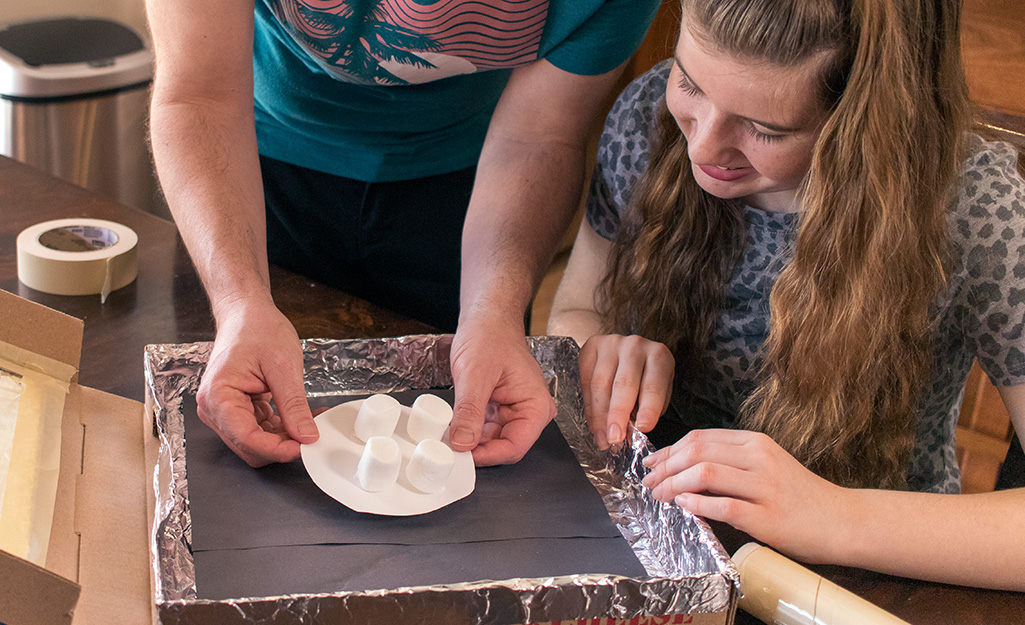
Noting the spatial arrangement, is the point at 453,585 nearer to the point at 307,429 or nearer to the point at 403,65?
the point at 307,429

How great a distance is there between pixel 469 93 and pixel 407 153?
134 millimetres

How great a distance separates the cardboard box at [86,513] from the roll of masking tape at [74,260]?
0.95 ft

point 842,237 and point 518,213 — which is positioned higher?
point 842,237

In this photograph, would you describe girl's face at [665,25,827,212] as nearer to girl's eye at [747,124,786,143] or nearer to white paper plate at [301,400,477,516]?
girl's eye at [747,124,786,143]

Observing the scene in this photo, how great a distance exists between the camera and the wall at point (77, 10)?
9.33ft

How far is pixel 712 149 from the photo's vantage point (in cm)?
101

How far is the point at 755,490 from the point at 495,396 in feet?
0.92

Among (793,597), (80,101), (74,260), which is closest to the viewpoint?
(793,597)

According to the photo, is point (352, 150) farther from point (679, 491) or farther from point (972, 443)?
point (972, 443)

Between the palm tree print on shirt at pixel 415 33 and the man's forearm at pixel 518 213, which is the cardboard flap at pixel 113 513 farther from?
the palm tree print on shirt at pixel 415 33

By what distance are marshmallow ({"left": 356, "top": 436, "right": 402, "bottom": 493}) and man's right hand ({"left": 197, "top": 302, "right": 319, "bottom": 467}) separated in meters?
0.07

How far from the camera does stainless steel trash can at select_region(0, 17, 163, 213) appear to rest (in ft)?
8.28

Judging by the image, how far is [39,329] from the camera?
0.96 m

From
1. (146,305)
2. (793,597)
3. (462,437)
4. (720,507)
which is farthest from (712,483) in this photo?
(146,305)
